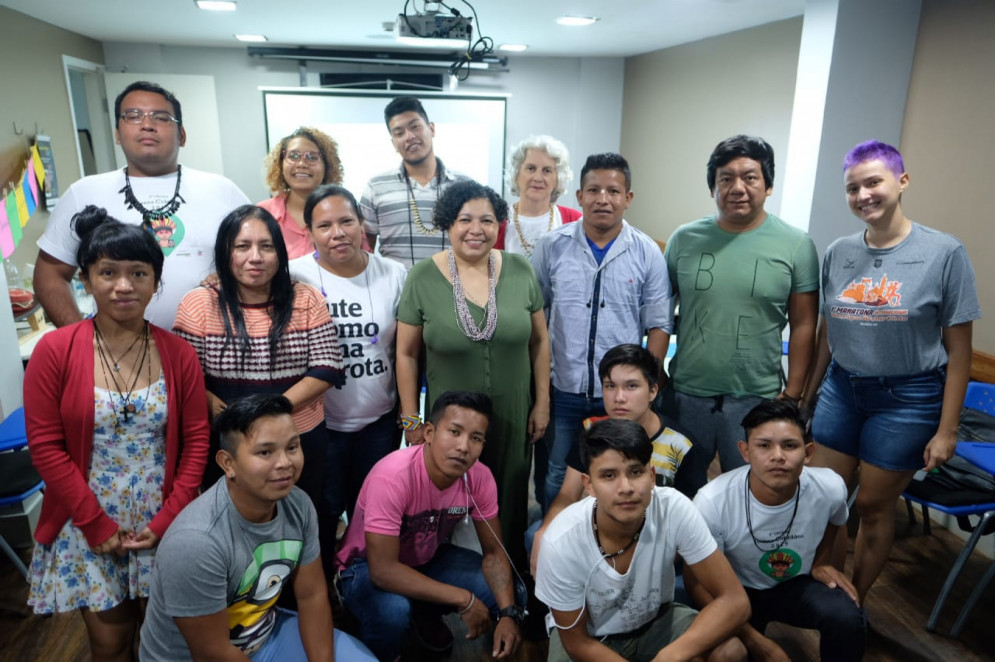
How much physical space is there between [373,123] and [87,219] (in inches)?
186

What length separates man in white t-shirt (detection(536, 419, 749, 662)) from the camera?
1.45 m

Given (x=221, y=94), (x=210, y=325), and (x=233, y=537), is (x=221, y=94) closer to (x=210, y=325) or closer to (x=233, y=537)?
(x=210, y=325)

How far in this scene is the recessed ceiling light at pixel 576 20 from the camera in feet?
13.2

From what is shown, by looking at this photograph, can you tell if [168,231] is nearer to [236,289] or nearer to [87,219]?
[87,219]

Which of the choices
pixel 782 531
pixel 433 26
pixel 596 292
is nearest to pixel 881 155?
pixel 596 292

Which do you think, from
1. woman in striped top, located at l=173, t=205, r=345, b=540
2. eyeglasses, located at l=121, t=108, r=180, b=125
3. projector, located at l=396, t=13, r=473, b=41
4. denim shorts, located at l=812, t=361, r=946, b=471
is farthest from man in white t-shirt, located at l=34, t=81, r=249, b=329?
denim shorts, located at l=812, t=361, r=946, b=471

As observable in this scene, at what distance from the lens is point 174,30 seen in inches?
190

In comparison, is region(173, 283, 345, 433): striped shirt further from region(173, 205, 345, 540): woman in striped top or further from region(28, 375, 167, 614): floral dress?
region(28, 375, 167, 614): floral dress

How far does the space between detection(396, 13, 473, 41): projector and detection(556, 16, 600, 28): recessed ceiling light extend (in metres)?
0.99

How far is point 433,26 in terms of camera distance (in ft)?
10.9

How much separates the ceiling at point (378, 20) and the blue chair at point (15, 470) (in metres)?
2.81

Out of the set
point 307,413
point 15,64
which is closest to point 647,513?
point 307,413

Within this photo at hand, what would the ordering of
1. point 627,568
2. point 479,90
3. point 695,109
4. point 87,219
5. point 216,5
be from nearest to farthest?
point 627,568 < point 87,219 < point 216,5 < point 695,109 < point 479,90

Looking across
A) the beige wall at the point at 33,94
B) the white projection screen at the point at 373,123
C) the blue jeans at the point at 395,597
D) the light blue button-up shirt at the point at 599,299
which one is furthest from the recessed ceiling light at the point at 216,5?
the blue jeans at the point at 395,597
